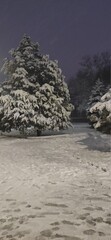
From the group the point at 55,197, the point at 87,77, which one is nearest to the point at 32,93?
the point at 55,197

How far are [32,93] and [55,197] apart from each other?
1429cm

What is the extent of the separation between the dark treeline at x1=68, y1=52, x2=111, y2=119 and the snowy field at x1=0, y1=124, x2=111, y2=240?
3920cm

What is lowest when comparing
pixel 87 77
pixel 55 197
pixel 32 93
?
pixel 55 197

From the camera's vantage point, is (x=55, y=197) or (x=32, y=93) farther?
(x=32, y=93)

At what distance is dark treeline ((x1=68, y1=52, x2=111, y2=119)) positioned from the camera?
51.0m

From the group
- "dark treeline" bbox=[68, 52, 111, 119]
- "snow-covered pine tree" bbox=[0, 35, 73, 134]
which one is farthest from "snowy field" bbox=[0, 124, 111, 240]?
"dark treeline" bbox=[68, 52, 111, 119]

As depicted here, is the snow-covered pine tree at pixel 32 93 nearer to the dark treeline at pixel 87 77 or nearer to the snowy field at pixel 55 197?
the snowy field at pixel 55 197

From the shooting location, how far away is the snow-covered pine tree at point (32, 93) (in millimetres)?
19125

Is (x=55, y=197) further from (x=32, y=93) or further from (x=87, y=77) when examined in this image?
(x=87, y=77)

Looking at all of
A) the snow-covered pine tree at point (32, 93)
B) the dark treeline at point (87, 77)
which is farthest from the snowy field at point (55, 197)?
the dark treeline at point (87, 77)

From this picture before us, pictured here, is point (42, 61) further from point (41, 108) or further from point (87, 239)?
point (87, 239)

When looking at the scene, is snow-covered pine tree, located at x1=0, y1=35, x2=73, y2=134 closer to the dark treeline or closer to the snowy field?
the snowy field

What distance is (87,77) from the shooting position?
183 ft

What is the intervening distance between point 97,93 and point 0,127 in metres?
15.7
